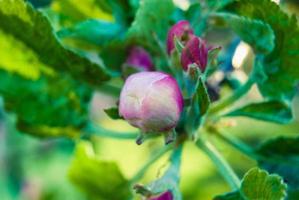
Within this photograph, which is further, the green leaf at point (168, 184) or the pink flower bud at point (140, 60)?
the pink flower bud at point (140, 60)

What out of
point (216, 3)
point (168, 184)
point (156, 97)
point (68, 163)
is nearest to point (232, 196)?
point (168, 184)

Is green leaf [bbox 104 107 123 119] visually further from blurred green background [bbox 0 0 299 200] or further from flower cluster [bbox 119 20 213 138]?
blurred green background [bbox 0 0 299 200]

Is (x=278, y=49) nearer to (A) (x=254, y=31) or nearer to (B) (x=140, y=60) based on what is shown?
(A) (x=254, y=31)

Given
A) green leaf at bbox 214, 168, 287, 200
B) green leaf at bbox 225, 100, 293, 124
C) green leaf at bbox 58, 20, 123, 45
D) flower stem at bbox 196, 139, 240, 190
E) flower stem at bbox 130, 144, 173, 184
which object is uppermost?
green leaf at bbox 58, 20, 123, 45

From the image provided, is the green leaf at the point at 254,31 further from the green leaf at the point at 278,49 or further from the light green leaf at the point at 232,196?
the light green leaf at the point at 232,196

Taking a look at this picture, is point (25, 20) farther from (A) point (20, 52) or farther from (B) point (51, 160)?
(B) point (51, 160)

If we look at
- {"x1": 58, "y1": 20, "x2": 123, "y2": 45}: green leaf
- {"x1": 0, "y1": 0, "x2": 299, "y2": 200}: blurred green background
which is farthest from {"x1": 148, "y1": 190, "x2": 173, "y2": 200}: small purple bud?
{"x1": 0, "y1": 0, "x2": 299, "y2": 200}: blurred green background

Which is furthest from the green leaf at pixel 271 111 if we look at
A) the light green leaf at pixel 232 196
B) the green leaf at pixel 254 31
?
the light green leaf at pixel 232 196
